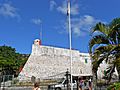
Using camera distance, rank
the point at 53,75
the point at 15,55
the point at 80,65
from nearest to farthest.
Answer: the point at 53,75 < the point at 80,65 < the point at 15,55

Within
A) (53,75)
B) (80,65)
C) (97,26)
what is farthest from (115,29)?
(80,65)

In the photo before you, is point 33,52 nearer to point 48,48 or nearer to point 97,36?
point 48,48

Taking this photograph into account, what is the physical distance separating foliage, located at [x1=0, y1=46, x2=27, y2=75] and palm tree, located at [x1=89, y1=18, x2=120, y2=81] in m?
46.8

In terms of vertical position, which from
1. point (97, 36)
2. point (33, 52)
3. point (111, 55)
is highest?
point (33, 52)

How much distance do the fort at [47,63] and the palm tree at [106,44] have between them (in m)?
34.7

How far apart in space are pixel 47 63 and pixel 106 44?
126 feet

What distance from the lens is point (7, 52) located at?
81.6 m

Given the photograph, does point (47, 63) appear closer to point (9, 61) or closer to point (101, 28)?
point (9, 61)

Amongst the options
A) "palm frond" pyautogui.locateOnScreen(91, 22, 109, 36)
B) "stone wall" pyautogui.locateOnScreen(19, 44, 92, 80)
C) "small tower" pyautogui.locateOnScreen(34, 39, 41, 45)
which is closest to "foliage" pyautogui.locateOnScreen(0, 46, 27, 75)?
"stone wall" pyautogui.locateOnScreen(19, 44, 92, 80)

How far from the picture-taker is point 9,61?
6919cm

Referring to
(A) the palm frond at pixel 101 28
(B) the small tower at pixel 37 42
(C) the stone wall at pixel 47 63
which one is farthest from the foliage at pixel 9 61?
(A) the palm frond at pixel 101 28

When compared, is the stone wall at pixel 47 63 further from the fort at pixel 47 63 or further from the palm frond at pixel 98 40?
the palm frond at pixel 98 40

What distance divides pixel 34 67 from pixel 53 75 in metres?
4.07

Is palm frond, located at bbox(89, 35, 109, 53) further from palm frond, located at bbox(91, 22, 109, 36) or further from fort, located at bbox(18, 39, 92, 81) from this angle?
fort, located at bbox(18, 39, 92, 81)
